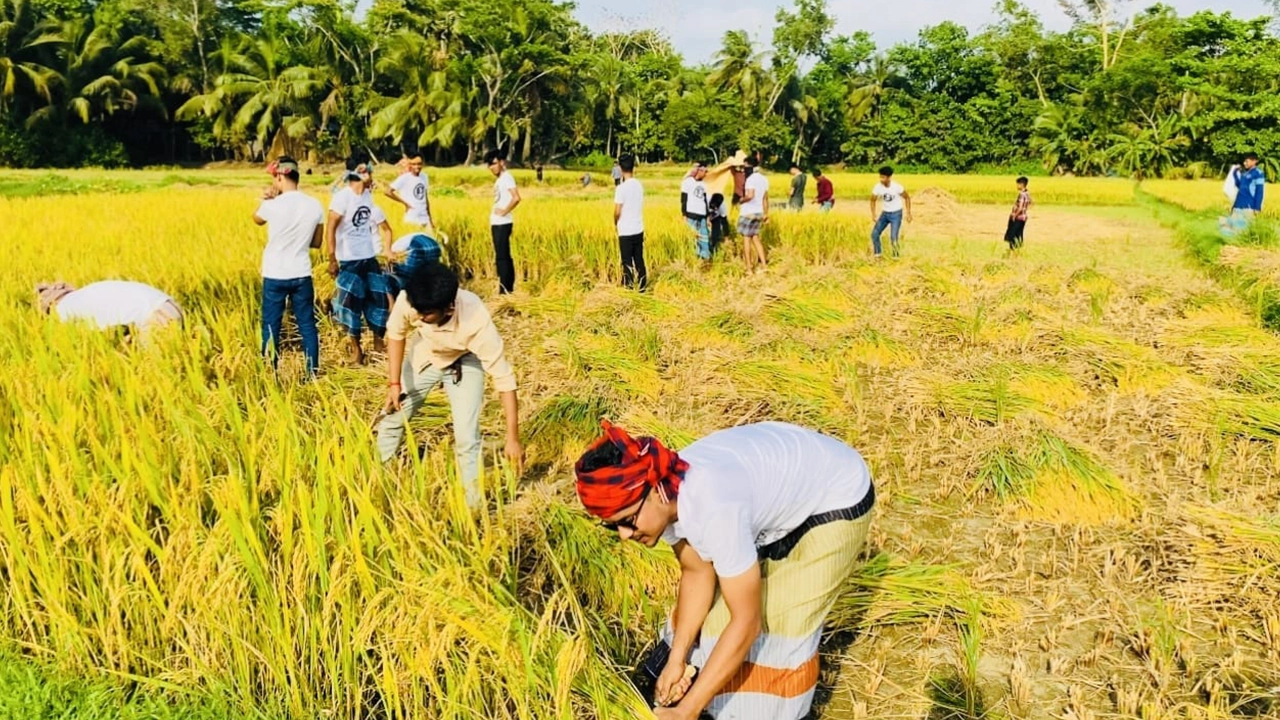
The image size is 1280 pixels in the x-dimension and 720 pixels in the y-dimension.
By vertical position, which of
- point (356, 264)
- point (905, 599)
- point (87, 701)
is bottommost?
point (905, 599)

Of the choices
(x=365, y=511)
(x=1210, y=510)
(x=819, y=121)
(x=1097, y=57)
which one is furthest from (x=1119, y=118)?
(x=365, y=511)

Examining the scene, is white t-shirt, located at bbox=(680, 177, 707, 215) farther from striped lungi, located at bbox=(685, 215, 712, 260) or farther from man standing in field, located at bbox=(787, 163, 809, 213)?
man standing in field, located at bbox=(787, 163, 809, 213)

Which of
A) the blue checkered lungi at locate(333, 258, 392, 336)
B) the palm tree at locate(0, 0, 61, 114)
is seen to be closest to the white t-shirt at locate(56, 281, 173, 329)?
the blue checkered lungi at locate(333, 258, 392, 336)

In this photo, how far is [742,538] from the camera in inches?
61.2

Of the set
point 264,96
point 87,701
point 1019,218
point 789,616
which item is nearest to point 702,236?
point 1019,218

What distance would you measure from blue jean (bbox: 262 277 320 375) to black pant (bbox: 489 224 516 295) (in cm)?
247

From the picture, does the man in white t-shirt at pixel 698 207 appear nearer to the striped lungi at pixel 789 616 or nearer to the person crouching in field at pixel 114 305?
the person crouching in field at pixel 114 305

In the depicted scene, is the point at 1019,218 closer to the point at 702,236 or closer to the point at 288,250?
the point at 702,236

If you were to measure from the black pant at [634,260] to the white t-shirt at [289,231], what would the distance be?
3275 millimetres

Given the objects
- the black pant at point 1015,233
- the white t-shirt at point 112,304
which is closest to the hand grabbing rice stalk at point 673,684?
the white t-shirt at point 112,304

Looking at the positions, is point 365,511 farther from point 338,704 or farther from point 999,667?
point 999,667

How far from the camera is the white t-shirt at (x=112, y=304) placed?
3750 mm

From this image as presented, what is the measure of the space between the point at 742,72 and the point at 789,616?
36.5 meters

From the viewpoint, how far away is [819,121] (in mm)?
37938
